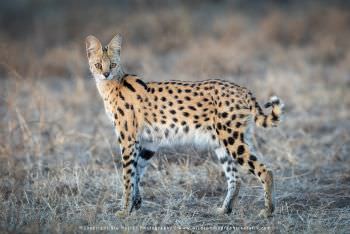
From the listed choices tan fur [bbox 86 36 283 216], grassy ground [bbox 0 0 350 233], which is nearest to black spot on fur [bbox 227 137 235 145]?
tan fur [bbox 86 36 283 216]

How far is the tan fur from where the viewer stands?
693 centimetres

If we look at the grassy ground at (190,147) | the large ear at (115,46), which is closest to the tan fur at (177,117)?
the large ear at (115,46)

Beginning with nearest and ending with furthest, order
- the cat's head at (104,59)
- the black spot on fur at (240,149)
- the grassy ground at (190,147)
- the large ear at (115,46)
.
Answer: the black spot on fur at (240,149)
the grassy ground at (190,147)
the cat's head at (104,59)
the large ear at (115,46)

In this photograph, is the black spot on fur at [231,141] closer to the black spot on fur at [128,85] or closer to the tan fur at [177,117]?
the tan fur at [177,117]

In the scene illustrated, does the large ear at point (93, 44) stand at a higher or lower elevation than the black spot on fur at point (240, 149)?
higher

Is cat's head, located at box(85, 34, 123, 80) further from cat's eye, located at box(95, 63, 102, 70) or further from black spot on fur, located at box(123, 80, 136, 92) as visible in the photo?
black spot on fur, located at box(123, 80, 136, 92)

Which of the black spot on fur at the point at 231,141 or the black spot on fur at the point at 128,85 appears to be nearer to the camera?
the black spot on fur at the point at 231,141

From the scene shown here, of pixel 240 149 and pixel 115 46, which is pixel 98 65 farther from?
pixel 240 149

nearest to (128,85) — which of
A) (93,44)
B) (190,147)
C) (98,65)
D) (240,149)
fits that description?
(98,65)

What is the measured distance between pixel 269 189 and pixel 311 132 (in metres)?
3.76

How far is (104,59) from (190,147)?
5.55ft

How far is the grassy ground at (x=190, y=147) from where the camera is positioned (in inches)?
276

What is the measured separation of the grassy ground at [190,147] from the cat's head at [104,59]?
122 centimetres

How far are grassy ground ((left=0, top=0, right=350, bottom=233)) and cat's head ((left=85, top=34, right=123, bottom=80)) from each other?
122 cm
